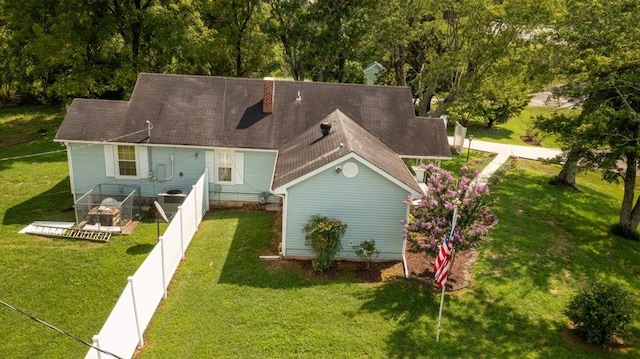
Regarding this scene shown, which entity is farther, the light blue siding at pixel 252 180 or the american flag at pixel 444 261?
the light blue siding at pixel 252 180

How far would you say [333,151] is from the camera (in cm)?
1566

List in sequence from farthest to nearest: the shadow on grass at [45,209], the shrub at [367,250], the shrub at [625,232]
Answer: the shrub at [625,232] → the shadow on grass at [45,209] → the shrub at [367,250]

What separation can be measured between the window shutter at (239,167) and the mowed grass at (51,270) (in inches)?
167

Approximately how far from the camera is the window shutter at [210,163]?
2011cm

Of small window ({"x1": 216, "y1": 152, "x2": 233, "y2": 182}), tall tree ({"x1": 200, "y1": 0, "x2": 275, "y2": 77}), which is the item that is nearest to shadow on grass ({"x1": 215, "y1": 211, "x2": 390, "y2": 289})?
small window ({"x1": 216, "y1": 152, "x2": 233, "y2": 182})

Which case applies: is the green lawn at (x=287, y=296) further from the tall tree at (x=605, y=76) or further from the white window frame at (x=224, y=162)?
Result: the tall tree at (x=605, y=76)

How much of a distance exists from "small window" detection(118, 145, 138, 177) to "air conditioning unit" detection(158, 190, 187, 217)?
2.04 m

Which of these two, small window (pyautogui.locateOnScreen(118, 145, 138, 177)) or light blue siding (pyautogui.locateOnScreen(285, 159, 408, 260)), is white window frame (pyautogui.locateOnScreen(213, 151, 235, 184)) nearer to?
small window (pyautogui.locateOnScreen(118, 145, 138, 177))

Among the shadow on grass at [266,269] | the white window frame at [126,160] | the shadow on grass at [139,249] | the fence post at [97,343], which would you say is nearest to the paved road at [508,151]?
the shadow on grass at [266,269]

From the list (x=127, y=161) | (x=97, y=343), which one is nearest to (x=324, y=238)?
(x=97, y=343)

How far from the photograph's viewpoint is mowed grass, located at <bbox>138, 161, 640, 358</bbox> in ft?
38.5

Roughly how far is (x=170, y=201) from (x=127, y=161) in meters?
2.92

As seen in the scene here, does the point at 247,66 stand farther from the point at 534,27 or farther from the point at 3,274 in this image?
the point at 3,274

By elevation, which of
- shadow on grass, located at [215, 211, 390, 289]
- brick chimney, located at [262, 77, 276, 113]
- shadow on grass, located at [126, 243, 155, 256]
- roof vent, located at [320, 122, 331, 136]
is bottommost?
shadow on grass, located at [126, 243, 155, 256]
